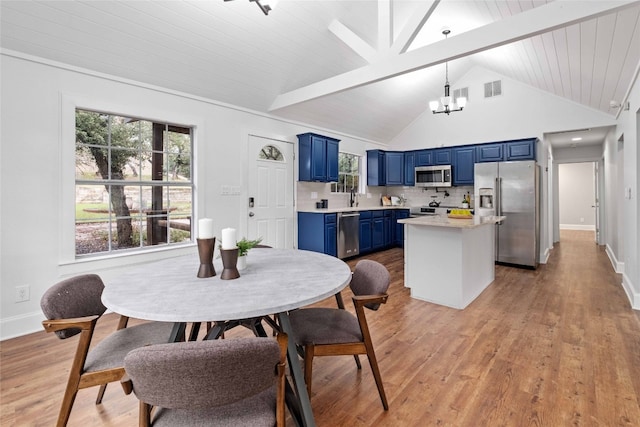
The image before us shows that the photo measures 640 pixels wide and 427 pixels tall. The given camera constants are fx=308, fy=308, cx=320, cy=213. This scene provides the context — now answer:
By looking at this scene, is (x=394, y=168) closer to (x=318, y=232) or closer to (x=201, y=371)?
(x=318, y=232)

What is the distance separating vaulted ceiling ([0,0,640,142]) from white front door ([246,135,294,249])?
59cm

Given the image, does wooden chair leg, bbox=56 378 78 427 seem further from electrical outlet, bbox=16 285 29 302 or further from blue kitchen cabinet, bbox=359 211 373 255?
blue kitchen cabinet, bbox=359 211 373 255

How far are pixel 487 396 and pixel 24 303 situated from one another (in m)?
3.73

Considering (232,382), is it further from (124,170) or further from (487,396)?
(124,170)

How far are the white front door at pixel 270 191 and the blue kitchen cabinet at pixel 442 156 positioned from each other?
3.25m

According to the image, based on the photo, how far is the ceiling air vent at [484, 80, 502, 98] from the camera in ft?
19.5

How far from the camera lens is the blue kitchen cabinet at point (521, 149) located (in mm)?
5289

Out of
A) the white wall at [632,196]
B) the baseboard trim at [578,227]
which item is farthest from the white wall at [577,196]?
the white wall at [632,196]

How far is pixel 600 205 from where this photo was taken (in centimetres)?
698

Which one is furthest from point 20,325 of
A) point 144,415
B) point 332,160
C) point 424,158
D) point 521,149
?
point 521,149

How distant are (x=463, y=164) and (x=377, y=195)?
2000mm

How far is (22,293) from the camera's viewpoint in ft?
8.86

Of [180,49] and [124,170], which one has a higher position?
[180,49]

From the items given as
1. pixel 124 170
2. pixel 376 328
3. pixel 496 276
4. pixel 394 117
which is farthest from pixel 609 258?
pixel 124 170
